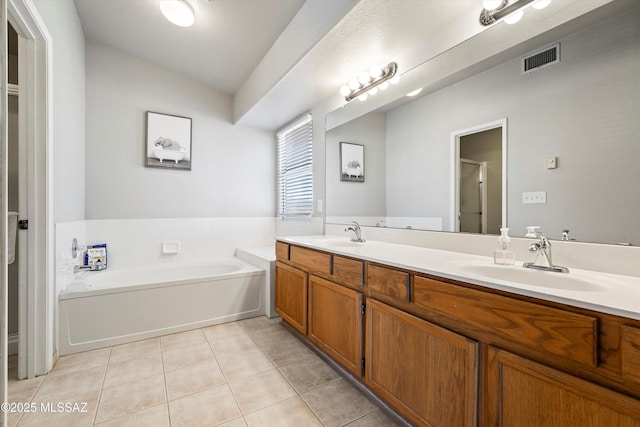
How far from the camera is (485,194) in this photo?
148cm

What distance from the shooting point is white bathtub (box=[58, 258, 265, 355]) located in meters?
2.08

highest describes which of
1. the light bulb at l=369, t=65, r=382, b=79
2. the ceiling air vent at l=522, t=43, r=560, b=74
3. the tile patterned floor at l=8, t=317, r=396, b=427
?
the light bulb at l=369, t=65, r=382, b=79

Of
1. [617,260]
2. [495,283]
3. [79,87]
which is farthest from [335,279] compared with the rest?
[79,87]

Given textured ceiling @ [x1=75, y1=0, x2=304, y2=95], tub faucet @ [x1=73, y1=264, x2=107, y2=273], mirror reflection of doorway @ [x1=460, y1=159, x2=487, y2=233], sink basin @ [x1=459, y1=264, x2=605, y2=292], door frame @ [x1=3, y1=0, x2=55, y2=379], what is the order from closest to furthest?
sink basin @ [x1=459, y1=264, x2=605, y2=292] → mirror reflection of doorway @ [x1=460, y1=159, x2=487, y2=233] → door frame @ [x1=3, y1=0, x2=55, y2=379] → textured ceiling @ [x1=75, y1=0, x2=304, y2=95] → tub faucet @ [x1=73, y1=264, x2=107, y2=273]

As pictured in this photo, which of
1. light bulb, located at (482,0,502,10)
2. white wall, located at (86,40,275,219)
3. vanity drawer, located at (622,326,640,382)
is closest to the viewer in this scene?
vanity drawer, located at (622,326,640,382)

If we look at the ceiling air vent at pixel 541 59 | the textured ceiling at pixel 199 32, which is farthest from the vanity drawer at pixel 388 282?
the textured ceiling at pixel 199 32

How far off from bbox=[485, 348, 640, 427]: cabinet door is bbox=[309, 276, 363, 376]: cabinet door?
691 mm

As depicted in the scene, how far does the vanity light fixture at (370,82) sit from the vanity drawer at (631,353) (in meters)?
1.81

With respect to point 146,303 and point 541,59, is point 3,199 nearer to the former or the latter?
point 146,303

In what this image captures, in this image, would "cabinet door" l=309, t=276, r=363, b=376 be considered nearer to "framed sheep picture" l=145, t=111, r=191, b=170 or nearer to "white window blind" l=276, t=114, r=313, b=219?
"white window blind" l=276, t=114, r=313, b=219

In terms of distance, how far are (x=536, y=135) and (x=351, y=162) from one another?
54.6 inches

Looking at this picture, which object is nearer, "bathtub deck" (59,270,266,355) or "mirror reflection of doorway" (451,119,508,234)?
"mirror reflection of doorway" (451,119,508,234)

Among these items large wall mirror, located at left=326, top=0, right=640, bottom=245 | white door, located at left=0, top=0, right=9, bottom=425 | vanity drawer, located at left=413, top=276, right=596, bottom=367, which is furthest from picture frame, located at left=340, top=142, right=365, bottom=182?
white door, located at left=0, top=0, right=9, bottom=425

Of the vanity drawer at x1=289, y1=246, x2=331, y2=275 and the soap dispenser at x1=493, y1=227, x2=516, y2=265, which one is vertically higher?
the soap dispenser at x1=493, y1=227, x2=516, y2=265
